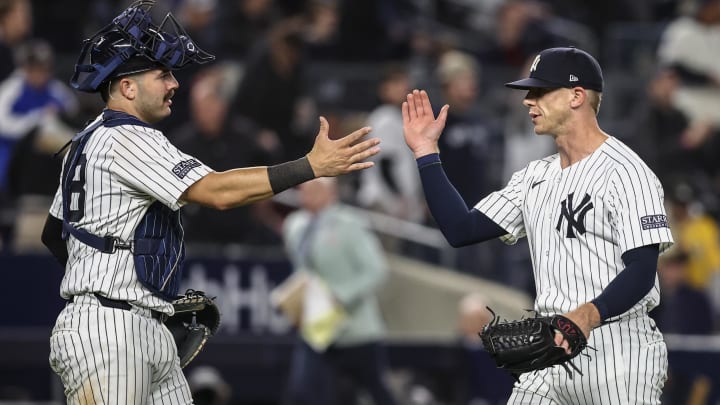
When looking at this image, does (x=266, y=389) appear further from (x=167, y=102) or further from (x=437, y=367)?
(x=167, y=102)

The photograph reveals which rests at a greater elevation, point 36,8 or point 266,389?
point 36,8

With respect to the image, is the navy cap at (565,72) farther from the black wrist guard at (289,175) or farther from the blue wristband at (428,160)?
the black wrist guard at (289,175)

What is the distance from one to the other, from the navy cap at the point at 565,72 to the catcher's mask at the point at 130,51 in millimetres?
1519

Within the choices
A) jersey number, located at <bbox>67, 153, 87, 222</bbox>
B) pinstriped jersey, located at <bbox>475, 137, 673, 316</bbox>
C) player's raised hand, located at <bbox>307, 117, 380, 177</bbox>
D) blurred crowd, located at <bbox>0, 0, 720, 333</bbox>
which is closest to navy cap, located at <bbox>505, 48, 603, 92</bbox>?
pinstriped jersey, located at <bbox>475, 137, 673, 316</bbox>

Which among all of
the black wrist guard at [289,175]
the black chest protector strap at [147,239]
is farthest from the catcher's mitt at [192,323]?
the black wrist guard at [289,175]

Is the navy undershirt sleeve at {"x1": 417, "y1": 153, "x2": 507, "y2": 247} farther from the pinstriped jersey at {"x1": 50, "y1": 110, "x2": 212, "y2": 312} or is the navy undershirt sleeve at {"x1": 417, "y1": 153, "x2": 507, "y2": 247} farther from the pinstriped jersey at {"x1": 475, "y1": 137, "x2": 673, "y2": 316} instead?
the pinstriped jersey at {"x1": 50, "y1": 110, "x2": 212, "y2": 312}

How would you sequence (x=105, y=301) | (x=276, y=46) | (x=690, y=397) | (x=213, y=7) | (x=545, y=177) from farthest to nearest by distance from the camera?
(x=213, y=7) < (x=276, y=46) < (x=690, y=397) < (x=545, y=177) < (x=105, y=301)

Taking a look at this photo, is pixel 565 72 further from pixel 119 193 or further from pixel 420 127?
pixel 119 193

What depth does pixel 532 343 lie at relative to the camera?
229 inches

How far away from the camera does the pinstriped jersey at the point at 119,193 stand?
19.5 feet

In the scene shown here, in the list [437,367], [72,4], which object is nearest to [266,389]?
[437,367]

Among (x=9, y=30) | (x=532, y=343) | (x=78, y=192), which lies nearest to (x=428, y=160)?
(x=532, y=343)

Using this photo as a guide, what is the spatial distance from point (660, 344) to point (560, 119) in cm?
108

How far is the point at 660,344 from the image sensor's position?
6.16 meters
